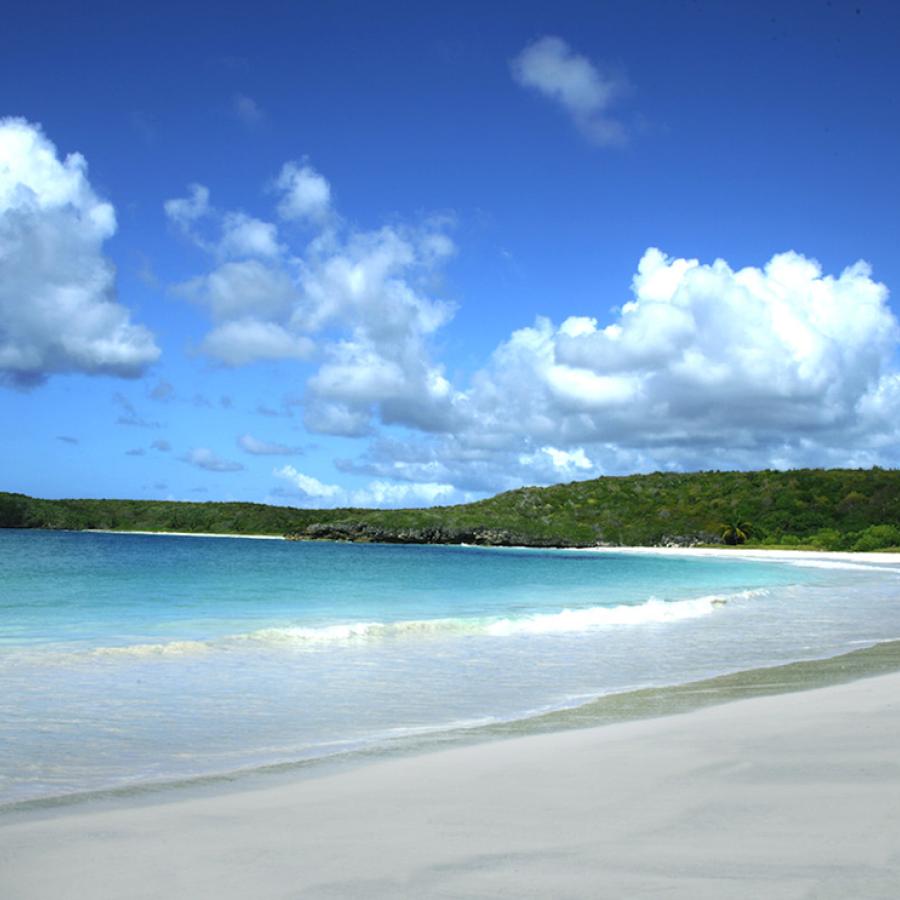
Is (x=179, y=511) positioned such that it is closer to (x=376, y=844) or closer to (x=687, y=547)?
(x=687, y=547)

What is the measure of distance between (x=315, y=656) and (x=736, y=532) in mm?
98497

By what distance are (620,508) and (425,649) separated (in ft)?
393

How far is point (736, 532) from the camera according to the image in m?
108

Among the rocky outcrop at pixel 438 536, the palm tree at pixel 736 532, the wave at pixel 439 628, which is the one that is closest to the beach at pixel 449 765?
the wave at pixel 439 628

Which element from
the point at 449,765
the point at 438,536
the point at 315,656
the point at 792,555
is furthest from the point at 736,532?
the point at 449,765

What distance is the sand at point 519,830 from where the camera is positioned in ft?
15.3

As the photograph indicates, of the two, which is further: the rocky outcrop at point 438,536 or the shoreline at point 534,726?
the rocky outcrop at point 438,536

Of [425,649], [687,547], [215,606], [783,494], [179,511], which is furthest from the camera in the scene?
[179,511]

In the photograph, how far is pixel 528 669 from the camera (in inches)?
584

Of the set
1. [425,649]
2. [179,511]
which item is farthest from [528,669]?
[179,511]

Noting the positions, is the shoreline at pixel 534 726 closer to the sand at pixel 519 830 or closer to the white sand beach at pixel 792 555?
the sand at pixel 519 830

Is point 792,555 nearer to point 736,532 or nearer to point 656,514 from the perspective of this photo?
point 736,532

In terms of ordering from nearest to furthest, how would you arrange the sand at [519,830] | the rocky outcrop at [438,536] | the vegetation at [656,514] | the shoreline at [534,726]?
the sand at [519,830], the shoreline at [534,726], the vegetation at [656,514], the rocky outcrop at [438,536]

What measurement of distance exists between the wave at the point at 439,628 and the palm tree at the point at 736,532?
272ft
